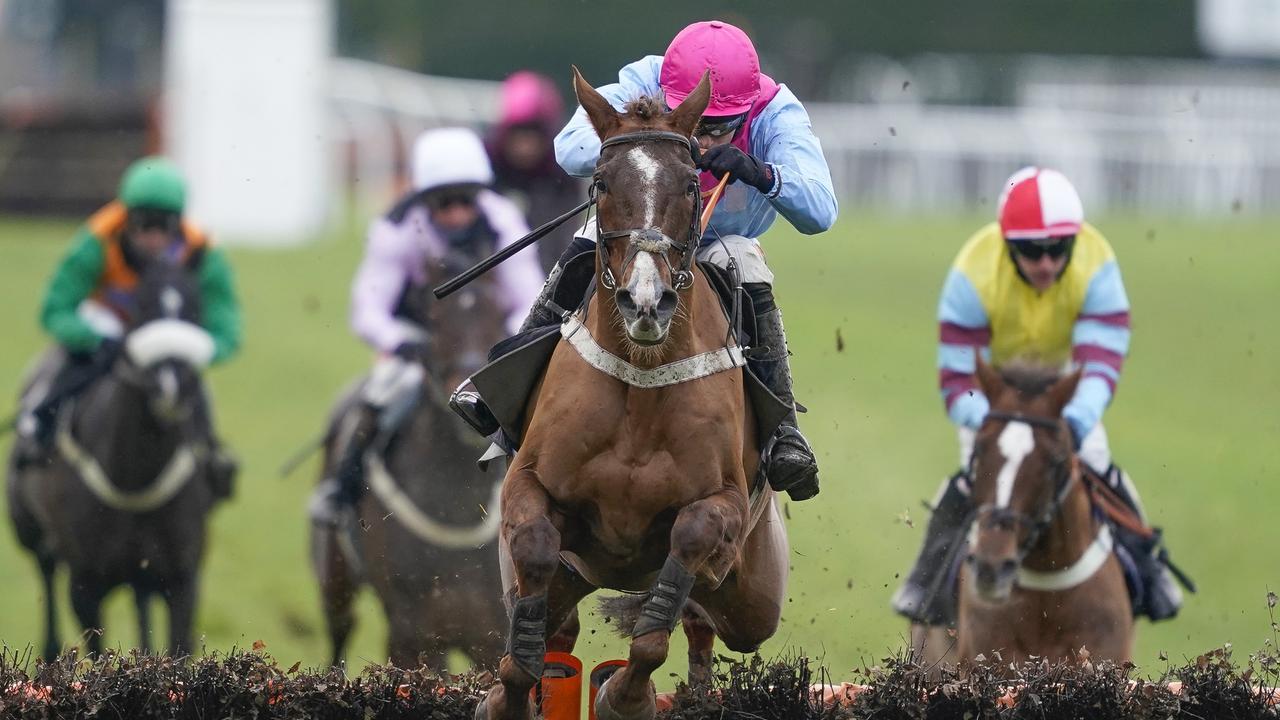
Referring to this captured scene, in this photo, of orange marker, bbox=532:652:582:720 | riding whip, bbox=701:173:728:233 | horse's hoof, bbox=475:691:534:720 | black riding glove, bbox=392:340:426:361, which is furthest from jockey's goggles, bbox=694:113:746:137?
black riding glove, bbox=392:340:426:361

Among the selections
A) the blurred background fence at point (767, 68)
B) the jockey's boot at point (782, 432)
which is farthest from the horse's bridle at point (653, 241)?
the blurred background fence at point (767, 68)

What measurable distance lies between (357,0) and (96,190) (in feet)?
31.2

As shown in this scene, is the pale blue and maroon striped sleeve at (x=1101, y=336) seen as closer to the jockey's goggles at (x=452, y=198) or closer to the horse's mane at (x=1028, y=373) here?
the horse's mane at (x=1028, y=373)

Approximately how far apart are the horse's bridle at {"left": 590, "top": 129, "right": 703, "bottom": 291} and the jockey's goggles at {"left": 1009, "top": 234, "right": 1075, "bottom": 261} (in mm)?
2448

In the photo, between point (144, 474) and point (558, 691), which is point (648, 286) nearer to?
point (558, 691)

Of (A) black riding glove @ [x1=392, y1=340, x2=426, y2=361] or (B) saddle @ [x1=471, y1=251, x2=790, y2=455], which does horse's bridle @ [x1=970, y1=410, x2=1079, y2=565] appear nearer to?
(B) saddle @ [x1=471, y1=251, x2=790, y2=455]

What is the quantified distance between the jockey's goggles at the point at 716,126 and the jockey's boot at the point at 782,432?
20.1 inches

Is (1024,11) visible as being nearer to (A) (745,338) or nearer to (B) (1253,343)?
(B) (1253,343)

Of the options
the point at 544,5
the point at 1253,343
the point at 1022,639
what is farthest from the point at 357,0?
the point at 1022,639

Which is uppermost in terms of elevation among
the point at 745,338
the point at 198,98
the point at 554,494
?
the point at 745,338

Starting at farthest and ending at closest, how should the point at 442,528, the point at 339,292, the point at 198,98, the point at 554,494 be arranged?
the point at 198,98
the point at 339,292
the point at 442,528
the point at 554,494

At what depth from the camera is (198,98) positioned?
26.6m

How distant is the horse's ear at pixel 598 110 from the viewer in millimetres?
4484

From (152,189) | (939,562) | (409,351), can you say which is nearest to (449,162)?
(409,351)
